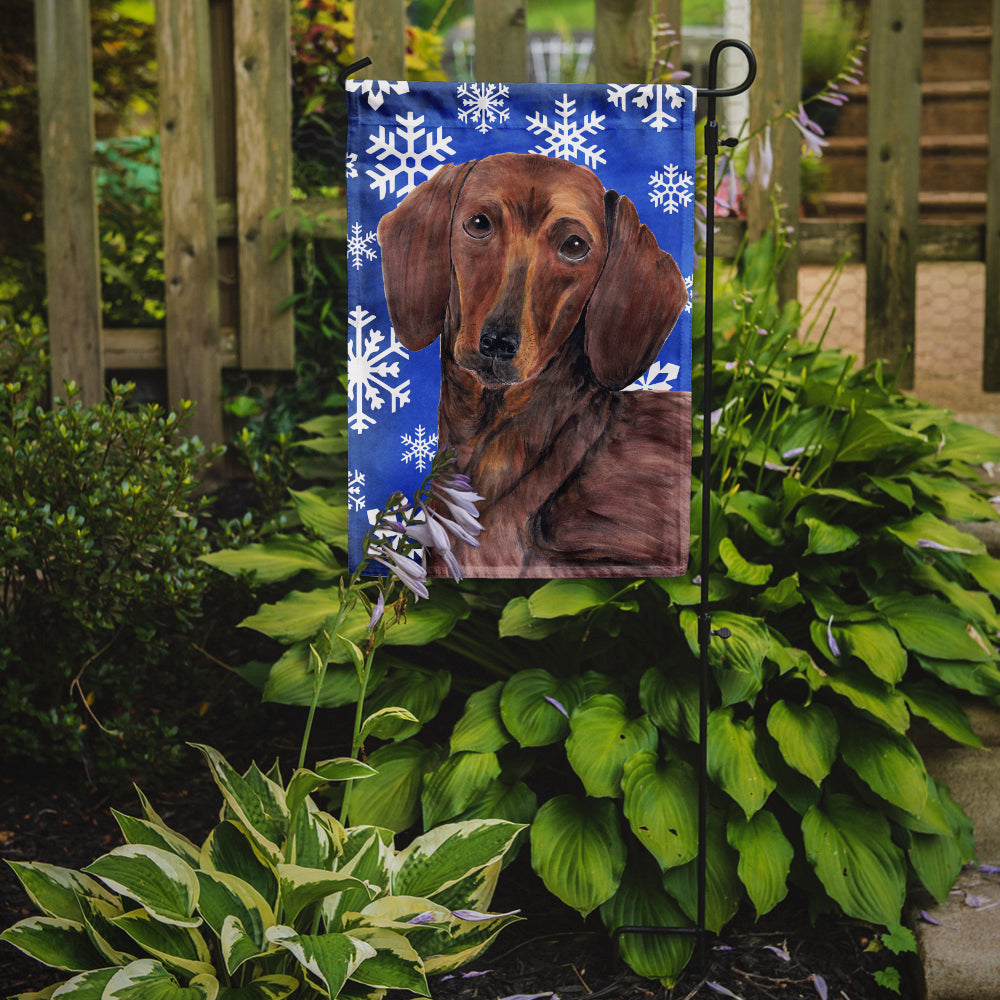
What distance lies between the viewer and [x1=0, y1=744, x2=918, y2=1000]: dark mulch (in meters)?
1.89

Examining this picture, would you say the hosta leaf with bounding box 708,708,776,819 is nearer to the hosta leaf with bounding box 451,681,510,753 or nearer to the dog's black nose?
the hosta leaf with bounding box 451,681,510,753

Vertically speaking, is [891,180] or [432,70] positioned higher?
[432,70]

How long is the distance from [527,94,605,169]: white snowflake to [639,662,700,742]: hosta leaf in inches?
41.2

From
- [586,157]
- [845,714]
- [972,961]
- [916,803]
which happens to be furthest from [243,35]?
[972,961]

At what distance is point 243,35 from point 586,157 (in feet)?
6.40

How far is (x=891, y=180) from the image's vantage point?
3.40 metres

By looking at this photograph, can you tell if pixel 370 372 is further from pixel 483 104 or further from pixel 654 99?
pixel 654 99

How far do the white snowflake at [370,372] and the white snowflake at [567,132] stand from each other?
1.46 feet

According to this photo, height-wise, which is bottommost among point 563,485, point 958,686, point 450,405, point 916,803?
point 916,803

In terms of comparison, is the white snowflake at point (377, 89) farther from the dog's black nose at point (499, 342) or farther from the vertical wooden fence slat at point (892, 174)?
the vertical wooden fence slat at point (892, 174)

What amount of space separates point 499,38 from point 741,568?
197cm

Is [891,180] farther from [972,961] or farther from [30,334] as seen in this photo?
[30,334]

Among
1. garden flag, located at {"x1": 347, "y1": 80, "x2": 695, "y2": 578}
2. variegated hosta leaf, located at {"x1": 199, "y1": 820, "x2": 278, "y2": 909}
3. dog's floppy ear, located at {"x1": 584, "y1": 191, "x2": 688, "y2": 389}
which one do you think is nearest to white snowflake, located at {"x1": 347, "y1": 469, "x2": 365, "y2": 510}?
garden flag, located at {"x1": 347, "y1": 80, "x2": 695, "y2": 578}

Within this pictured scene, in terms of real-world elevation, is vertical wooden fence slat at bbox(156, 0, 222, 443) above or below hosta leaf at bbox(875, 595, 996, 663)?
above
